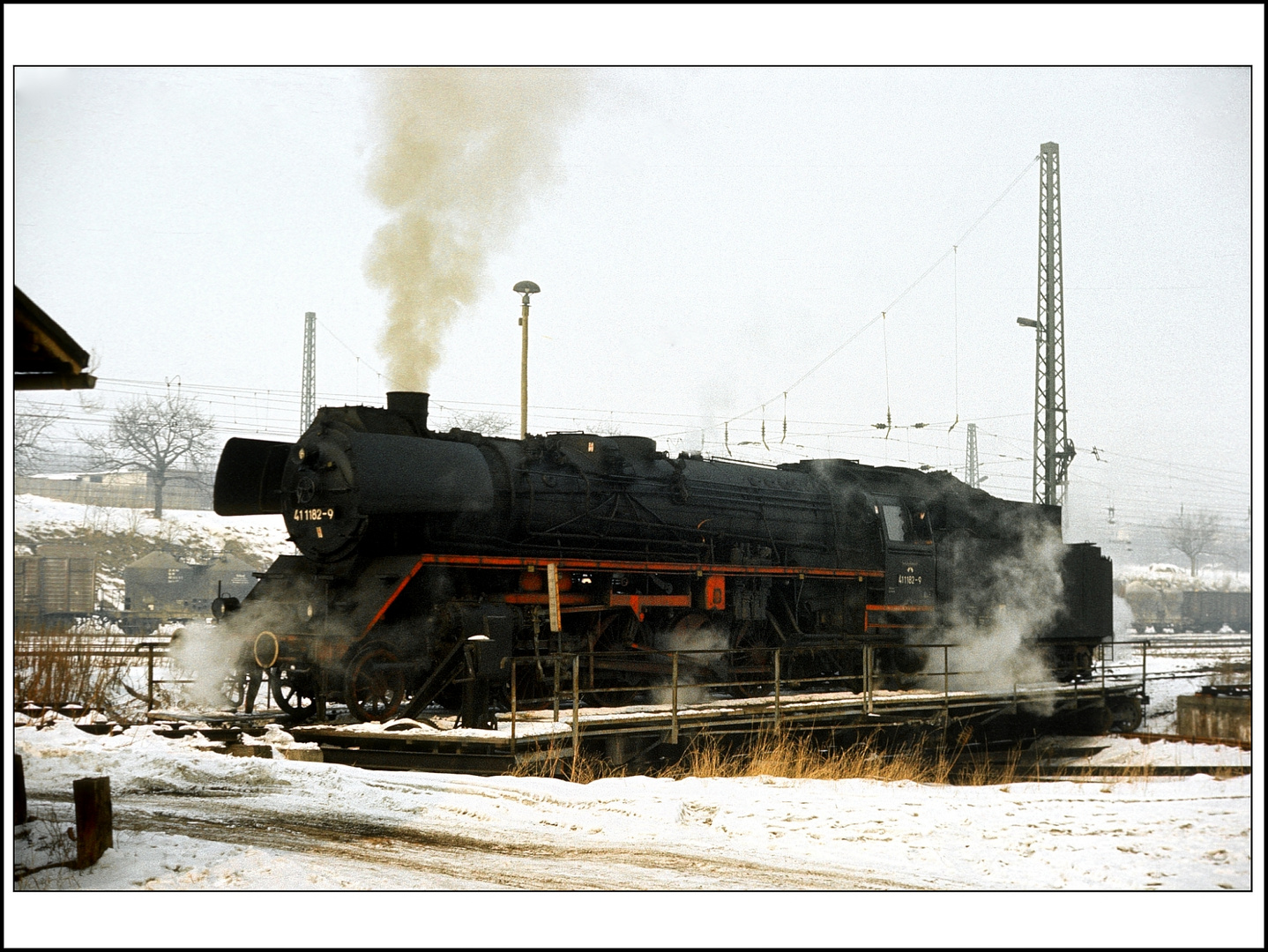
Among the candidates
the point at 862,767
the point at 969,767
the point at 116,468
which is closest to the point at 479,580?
the point at 862,767

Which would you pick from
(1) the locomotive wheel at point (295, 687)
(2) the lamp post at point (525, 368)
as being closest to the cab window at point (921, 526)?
(2) the lamp post at point (525, 368)

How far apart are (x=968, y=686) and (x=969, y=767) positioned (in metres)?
2.18

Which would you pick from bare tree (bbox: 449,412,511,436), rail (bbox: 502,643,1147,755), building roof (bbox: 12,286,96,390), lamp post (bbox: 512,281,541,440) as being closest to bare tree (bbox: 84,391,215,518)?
bare tree (bbox: 449,412,511,436)

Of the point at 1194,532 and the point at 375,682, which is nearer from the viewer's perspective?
the point at 375,682

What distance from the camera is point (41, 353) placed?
22.0 ft

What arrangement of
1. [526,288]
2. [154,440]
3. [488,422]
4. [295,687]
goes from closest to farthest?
1. [295,687]
2. [526,288]
3. [488,422]
4. [154,440]

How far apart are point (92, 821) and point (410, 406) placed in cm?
599

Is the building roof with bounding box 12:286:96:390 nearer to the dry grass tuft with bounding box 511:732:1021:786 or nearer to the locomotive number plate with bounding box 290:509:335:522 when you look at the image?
the locomotive number plate with bounding box 290:509:335:522

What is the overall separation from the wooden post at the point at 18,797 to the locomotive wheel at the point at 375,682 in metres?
3.08

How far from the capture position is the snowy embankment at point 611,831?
259 inches

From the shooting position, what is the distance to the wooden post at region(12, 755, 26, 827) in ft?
22.3

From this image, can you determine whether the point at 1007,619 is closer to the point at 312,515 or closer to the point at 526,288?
the point at 526,288

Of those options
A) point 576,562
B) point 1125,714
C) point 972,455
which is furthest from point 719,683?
point 972,455

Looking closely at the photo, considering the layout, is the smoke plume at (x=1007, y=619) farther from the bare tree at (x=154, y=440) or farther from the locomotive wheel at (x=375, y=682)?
the bare tree at (x=154, y=440)
